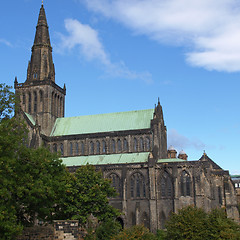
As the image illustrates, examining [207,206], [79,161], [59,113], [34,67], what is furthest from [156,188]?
[34,67]

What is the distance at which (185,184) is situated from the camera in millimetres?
66000

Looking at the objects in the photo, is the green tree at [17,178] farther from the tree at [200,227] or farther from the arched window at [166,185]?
the arched window at [166,185]

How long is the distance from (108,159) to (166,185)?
1214 centimetres

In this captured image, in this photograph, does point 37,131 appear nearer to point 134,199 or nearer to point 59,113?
point 59,113

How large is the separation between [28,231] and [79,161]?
49.4 m

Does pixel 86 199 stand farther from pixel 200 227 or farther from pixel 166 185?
pixel 166 185

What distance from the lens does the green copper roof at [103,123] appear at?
76.1 metres

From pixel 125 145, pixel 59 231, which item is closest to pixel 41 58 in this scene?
pixel 125 145

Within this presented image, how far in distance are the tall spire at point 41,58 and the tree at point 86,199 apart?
122ft

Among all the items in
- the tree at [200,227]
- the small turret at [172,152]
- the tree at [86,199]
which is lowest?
the tree at [200,227]

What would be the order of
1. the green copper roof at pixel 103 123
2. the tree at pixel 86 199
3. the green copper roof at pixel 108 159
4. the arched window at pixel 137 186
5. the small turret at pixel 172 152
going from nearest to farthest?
the tree at pixel 86 199, the arched window at pixel 137 186, the green copper roof at pixel 108 159, the green copper roof at pixel 103 123, the small turret at pixel 172 152

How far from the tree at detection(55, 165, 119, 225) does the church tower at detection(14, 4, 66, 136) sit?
3276 cm

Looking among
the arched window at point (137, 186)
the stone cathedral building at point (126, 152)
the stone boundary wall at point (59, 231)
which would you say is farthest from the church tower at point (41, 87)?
the stone boundary wall at point (59, 231)

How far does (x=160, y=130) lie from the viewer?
7575cm
